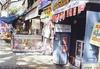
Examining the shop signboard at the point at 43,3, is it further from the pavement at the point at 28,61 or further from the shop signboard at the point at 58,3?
the pavement at the point at 28,61

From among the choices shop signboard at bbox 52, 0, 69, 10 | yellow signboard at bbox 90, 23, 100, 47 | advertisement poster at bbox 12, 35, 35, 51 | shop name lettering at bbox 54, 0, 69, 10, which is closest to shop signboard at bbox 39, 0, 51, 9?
shop signboard at bbox 52, 0, 69, 10

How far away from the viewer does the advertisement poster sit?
18.6m

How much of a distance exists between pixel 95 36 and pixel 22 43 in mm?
9340

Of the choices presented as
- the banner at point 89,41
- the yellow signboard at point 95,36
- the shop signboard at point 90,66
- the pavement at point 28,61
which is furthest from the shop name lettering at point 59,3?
the shop signboard at point 90,66

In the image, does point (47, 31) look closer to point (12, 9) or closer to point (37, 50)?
point (37, 50)

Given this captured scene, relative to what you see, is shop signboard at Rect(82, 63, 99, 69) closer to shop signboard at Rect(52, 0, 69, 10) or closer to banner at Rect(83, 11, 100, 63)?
banner at Rect(83, 11, 100, 63)

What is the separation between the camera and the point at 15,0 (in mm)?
44469

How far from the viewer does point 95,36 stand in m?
9.92

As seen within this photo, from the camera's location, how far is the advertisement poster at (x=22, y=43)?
18.6m

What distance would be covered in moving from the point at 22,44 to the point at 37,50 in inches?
37.9

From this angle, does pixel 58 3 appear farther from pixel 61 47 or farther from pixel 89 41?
pixel 89 41

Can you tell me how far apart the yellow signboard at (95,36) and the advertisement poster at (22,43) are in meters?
8.86

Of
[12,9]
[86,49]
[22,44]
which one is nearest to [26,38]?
[22,44]

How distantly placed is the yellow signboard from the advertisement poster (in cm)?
886
